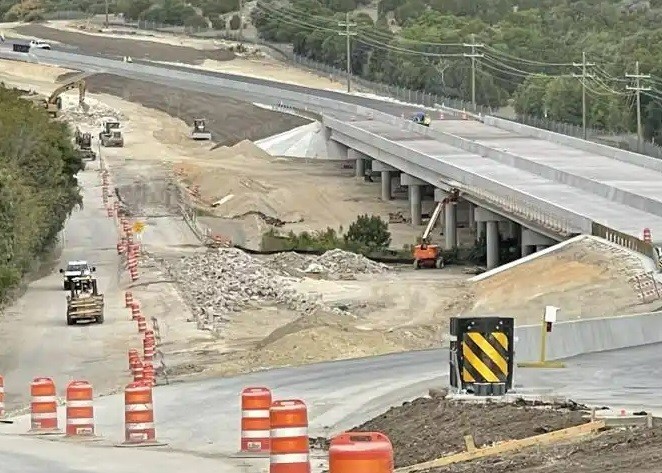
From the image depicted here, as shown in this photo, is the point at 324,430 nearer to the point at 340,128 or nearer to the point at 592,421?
the point at 592,421

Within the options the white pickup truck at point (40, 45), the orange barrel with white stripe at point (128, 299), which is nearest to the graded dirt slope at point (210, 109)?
the white pickup truck at point (40, 45)

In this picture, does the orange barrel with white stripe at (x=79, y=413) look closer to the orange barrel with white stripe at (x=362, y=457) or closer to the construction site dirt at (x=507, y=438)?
the construction site dirt at (x=507, y=438)

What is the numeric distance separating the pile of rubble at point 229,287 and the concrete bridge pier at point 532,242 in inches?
430

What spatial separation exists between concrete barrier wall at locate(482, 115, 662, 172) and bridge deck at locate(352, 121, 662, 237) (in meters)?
6.57

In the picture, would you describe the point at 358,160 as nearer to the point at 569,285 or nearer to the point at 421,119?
the point at 421,119

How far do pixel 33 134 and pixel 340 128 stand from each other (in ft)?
158

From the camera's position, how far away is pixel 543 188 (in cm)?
8469

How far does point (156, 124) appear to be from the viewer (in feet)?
492

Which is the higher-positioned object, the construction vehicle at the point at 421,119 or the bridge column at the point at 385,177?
the construction vehicle at the point at 421,119

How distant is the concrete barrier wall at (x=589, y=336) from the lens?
38.2 meters

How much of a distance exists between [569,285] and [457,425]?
40728 mm

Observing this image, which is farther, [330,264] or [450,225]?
[450,225]

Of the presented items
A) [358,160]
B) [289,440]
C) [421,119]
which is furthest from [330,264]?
[289,440]

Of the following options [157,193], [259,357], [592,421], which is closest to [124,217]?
[157,193]
